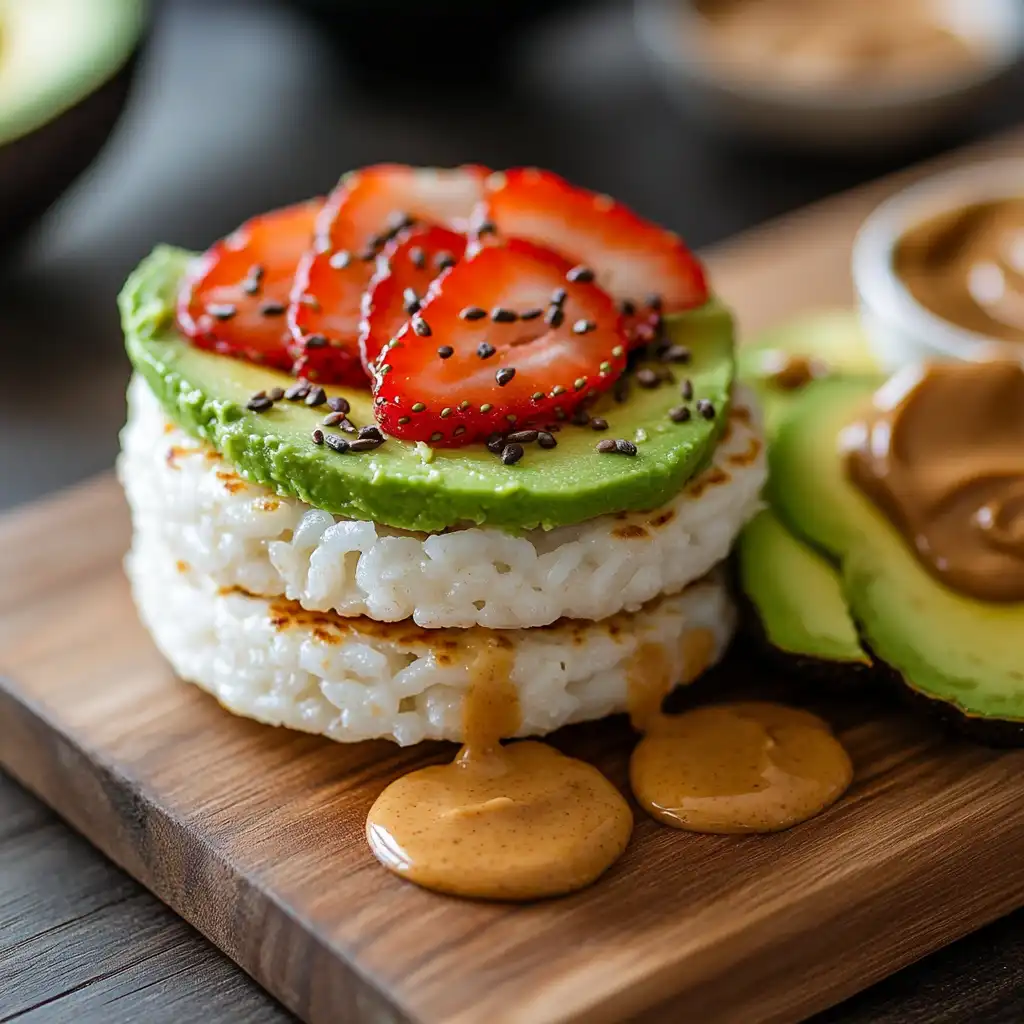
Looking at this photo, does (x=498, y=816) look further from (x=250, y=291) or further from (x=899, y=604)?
(x=250, y=291)

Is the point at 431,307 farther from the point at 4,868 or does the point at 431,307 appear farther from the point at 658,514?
the point at 4,868

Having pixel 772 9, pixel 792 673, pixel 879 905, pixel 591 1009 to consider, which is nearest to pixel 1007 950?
pixel 879 905

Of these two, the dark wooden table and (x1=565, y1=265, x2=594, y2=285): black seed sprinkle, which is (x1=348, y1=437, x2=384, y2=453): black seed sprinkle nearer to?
(x1=565, y1=265, x2=594, y2=285): black seed sprinkle

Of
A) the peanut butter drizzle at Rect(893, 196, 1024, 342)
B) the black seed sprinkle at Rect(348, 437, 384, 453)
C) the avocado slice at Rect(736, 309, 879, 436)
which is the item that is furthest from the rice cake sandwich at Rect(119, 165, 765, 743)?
the peanut butter drizzle at Rect(893, 196, 1024, 342)

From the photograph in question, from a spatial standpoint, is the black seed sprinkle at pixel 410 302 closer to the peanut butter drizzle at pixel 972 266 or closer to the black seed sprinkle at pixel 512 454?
the black seed sprinkle at pixel 512 454

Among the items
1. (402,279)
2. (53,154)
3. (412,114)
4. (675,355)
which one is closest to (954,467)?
(675,355)

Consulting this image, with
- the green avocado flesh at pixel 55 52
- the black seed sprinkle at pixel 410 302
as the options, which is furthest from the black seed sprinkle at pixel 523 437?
the green avocado flesh at pixel 55 52
